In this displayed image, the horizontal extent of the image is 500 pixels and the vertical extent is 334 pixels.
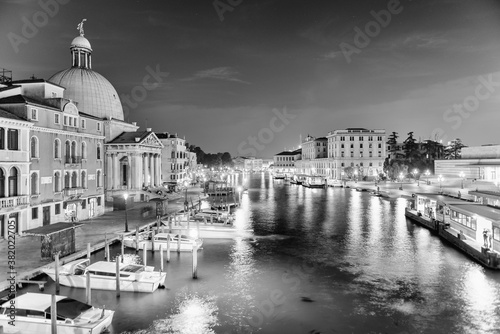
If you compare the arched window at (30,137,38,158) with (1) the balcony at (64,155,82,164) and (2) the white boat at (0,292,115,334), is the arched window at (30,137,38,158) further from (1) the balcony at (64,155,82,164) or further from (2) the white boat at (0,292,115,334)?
(2) the white boat at (0,292,115,334)

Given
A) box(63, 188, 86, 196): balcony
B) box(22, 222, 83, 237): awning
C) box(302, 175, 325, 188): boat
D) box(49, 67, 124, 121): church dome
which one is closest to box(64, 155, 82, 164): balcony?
box(63, 188, 86, 196): balcony

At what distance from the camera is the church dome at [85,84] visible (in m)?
65.8

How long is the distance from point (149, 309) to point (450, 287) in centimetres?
2015

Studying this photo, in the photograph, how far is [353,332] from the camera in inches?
742

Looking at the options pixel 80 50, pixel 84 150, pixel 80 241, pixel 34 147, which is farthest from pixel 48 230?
pixel 80 50

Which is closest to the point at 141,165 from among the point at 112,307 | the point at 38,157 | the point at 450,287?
the point at 38,157

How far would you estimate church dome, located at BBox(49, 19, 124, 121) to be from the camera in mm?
65812

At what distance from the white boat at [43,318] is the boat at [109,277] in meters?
5.42

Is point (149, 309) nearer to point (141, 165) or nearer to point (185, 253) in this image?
point (185, 253)

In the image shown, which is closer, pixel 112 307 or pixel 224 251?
pixel 112 307

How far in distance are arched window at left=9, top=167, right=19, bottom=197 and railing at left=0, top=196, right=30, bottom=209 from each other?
0.64 m

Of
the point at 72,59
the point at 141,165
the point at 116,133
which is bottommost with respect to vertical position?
the point at 141,165

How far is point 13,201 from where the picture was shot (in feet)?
107

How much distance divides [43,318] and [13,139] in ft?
72.9
